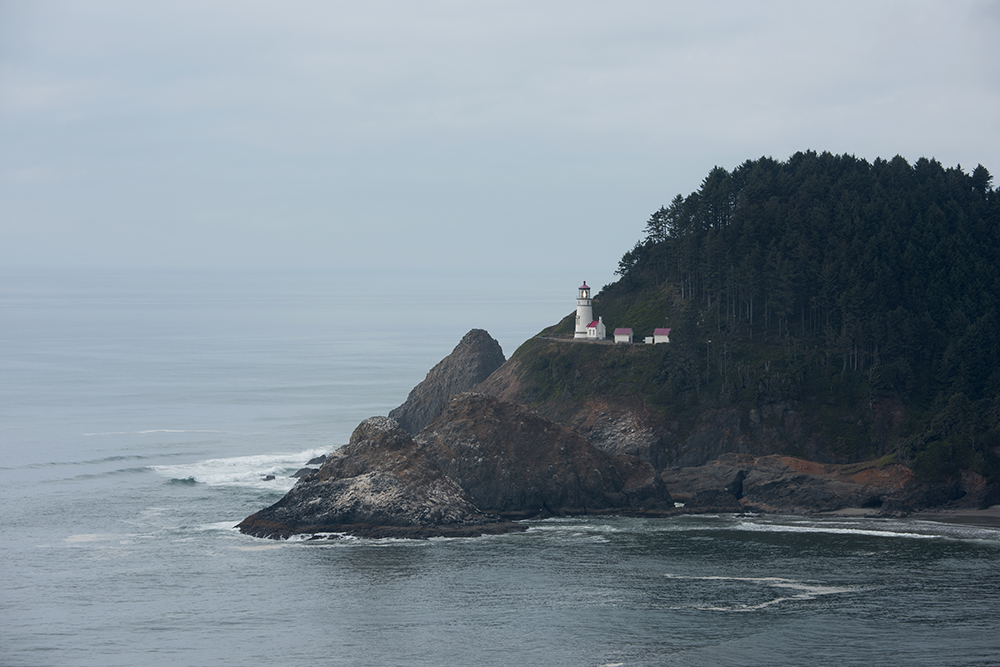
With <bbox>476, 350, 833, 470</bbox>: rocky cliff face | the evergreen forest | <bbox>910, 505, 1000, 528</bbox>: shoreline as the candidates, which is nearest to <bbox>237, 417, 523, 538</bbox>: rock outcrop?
<bbox>476, 350, 833, 470</bbox>: rocky cliff face

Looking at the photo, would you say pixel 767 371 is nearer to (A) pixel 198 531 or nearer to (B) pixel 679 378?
(B) pixel 679 378

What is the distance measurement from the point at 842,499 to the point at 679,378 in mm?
23081

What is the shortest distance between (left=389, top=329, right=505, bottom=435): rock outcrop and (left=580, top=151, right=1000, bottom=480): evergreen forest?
15453 millimetres

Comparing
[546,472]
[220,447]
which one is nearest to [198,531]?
[546,472]

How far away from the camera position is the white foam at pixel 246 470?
104 metres

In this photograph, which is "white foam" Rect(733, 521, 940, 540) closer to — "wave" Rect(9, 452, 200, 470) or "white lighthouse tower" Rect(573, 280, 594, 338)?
"white lighthouse tower" Rect(573, 280, 594, 338)

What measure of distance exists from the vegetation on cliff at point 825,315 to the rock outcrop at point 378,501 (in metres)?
29.0

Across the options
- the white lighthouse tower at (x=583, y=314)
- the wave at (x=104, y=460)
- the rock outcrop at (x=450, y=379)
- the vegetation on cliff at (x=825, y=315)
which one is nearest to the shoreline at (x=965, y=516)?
the vegetation on cliff at (x=825, y=315)

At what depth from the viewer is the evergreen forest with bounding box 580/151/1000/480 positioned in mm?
100188

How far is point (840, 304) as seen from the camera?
357 feet

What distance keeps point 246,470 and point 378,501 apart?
32513 millimetres

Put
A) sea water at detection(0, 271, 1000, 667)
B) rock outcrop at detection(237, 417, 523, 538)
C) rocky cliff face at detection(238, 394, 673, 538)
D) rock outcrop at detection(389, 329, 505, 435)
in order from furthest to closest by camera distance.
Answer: rock outcrop at detection(389, 329, 505, 435) → rocky cliff face at detection(238, 394, 673, 538) → rock outcrop at detection(237, 417, 523, 538) → sea water at detection(0, 271, 1000, 667)

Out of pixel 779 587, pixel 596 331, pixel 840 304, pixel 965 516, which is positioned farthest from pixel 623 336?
pixel 779 587

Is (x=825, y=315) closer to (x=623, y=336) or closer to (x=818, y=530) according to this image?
(x=623, y=336)
